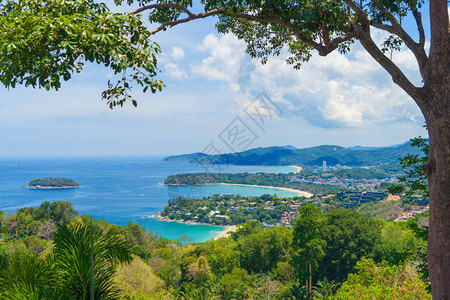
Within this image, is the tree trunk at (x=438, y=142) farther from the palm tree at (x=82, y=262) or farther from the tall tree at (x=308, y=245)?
the tall tree at (x=308, y=245)

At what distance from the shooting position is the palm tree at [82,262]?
245 centimetres

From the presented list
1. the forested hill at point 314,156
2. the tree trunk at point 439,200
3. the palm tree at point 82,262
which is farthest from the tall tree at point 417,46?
the forested hill at point 314,156

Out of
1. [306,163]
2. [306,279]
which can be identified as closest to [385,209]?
[306,279]

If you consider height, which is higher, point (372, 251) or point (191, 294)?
point (372, 251)

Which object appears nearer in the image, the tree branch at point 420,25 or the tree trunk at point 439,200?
the tree trunk at point 439,200

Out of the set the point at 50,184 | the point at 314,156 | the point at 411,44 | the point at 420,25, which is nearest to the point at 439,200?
the point at 411,44

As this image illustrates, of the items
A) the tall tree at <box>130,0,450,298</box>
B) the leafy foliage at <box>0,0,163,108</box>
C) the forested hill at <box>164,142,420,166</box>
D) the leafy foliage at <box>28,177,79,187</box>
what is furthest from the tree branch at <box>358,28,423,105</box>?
the forested hill at <box>164,142,420,166</box>

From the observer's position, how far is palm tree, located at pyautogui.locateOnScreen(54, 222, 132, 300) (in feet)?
8.02

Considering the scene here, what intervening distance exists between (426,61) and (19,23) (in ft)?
11.6

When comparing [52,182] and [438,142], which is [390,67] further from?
[52,182]

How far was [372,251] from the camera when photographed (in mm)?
15586

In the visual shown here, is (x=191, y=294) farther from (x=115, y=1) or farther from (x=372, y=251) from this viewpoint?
(x=115, y=1)

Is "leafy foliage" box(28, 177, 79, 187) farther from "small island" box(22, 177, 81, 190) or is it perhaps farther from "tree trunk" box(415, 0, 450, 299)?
"tree trunk" box(415, 0, 450, 299)

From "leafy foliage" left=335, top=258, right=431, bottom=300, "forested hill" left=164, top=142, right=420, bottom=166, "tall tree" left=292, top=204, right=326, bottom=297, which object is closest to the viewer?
"leafy foliage" left=335, top=258, right=431, bottom=300
